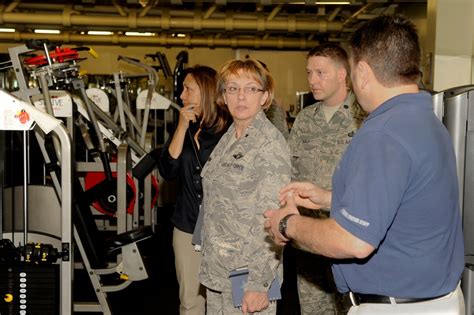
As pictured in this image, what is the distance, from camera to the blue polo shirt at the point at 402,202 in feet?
5.45

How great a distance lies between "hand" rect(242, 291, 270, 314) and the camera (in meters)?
2.43

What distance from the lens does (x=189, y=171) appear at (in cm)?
336

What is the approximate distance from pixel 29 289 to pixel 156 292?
240 cm

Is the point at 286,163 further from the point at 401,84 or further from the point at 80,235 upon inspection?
the point at 80,235

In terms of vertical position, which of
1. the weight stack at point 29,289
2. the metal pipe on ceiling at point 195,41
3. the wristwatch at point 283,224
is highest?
the metal pipe on ceiling at point 195,41

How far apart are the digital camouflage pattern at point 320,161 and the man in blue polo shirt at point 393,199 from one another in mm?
1550

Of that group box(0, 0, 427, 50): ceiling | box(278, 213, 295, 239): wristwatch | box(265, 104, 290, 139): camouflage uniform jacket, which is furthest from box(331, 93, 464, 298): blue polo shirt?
box(0, 0, 427, 50): ceiling

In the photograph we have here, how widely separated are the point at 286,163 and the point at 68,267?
48.4 inches

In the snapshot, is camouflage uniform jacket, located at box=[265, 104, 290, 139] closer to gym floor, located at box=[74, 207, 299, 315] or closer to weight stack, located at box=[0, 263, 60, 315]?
gym floor, located at box=[74, 207, 299, 315]

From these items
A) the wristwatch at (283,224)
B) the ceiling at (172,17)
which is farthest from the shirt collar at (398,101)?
the ceiling at (172,17)

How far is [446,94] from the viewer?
2.47 metres

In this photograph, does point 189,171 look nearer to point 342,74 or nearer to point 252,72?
point 252,72

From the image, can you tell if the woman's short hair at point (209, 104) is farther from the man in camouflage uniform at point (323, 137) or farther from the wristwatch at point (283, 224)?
the wristwatch at point (283, 224)

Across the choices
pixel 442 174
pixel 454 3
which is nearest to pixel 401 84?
pixel 442 174
